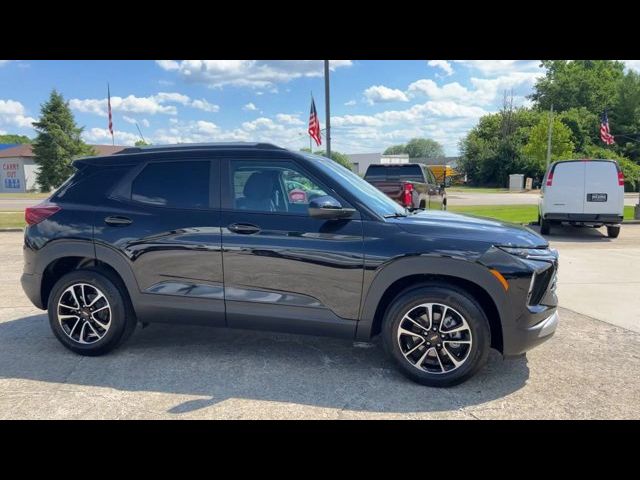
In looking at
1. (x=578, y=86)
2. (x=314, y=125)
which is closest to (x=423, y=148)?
(x=578, y=86)

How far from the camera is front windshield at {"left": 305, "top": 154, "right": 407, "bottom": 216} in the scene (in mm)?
3869

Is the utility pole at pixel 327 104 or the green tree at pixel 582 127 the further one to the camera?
the green tree at pixel 582 127

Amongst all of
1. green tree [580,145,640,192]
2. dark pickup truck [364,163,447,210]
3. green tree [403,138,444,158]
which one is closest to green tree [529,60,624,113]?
green tree [580,145,640,192]

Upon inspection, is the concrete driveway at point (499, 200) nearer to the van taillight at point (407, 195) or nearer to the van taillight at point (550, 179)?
the van taillight at point (550, 179)

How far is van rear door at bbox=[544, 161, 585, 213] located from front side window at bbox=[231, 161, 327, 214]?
982cm

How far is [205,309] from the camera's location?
13.0 ft

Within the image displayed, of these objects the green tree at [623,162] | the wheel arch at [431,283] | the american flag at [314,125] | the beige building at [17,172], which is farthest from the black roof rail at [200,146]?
the beige building at [17,172]

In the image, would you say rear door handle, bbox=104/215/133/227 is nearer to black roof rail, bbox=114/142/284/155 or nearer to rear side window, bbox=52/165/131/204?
rear side window, bbox=52/165/131/204

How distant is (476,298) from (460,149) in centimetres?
6673

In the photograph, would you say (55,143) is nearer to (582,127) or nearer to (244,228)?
(244,228)

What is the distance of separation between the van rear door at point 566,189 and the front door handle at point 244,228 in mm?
10190

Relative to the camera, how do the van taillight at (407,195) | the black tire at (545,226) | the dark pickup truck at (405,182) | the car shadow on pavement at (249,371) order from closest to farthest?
the car shadow on pavement at (249,371), the van taillight at (407,195), the dark pickup truck at (405,182), the black tire at (545,226)

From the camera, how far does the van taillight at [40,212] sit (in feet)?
13.9

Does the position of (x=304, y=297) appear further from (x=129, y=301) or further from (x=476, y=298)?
(x=129, y=301)
